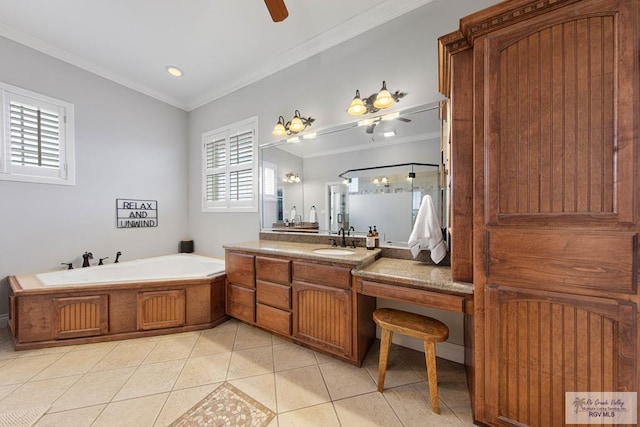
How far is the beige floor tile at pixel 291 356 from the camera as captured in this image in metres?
1.79

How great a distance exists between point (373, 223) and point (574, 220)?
1337 millimetres

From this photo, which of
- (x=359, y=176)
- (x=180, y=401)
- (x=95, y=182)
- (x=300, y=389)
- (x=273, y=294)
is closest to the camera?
(x=180, y=401)

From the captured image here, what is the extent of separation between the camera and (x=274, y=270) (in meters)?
2.08

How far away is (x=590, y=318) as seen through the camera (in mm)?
976

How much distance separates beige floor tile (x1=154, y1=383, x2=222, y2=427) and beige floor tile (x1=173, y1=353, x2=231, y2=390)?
52 millimetres

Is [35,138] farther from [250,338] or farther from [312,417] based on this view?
[312,417]

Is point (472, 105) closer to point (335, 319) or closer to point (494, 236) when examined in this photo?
point (494, 236)

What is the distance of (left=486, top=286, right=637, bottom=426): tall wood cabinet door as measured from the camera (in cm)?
94

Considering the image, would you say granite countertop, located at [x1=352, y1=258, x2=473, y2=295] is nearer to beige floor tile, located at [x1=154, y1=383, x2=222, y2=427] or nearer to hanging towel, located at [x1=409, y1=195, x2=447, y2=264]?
hanging towel, located at [x1=409, y1=195, x2=447, y2=264]

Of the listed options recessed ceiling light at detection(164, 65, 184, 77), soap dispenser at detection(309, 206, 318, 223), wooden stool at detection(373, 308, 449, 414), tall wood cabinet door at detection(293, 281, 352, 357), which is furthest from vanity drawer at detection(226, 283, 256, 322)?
recessed ceiling light at detection(164, 65, 184, 77)

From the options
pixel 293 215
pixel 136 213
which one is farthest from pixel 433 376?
pixel 136 213

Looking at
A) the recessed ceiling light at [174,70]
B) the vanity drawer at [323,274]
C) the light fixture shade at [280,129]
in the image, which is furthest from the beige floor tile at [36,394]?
the recessed ceiling light at [174,70]

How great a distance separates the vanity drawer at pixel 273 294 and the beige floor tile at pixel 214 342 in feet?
1.47

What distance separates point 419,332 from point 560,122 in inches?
50.0
